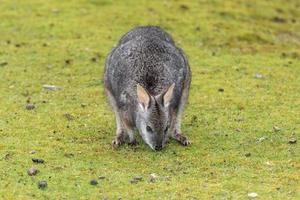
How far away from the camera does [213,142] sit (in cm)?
1022

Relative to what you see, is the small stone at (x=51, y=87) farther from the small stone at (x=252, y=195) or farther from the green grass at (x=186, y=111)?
the small stone at (x=252, y=195)

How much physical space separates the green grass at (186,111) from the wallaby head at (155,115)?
0.78ft

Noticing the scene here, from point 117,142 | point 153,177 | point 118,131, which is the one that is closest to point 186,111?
point 118,131

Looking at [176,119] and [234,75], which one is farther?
[234,75]

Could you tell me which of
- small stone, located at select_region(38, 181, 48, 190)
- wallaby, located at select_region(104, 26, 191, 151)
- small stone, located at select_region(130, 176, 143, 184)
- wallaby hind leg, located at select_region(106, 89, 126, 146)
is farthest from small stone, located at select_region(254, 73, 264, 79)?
small stone, located at select_region(38, 181, 48, 190)

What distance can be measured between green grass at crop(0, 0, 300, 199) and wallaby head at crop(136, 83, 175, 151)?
24 cm

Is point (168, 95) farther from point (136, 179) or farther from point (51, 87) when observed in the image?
point (51, 87)

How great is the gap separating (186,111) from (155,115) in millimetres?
2676

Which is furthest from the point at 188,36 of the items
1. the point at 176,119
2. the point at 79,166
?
the point at 79,166

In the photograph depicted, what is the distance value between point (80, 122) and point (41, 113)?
79 cm

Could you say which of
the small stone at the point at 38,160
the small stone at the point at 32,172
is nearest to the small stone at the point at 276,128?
the small stone at the point at 38,160

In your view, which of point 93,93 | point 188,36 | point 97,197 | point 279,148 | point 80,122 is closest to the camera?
point 97,197

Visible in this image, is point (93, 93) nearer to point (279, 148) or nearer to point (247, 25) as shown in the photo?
point (279, 148)

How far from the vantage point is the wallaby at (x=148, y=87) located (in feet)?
30.6
